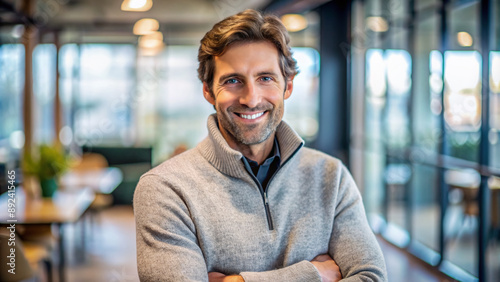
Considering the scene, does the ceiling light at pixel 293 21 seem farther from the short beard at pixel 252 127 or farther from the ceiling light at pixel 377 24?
the short beard at pixel 252 127

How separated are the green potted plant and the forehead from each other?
3055mm

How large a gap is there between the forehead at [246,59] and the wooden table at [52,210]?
2.55m

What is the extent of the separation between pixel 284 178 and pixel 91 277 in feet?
11.9

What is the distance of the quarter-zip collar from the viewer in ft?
4.93

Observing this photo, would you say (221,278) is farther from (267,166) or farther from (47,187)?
(47,187)

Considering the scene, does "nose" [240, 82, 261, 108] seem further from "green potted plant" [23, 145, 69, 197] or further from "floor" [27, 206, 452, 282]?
"green potted plant" [23, 145, 69, 197]

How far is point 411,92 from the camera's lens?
17.0 feet

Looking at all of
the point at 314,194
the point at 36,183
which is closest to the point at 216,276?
the point at 314,194

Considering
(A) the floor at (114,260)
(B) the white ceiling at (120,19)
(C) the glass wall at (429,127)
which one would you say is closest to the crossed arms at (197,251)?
(C) the glass wall at (429,127)

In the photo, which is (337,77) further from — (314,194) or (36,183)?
(314,194)

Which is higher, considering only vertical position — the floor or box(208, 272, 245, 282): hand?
box(208, 272, 245, 282): hand

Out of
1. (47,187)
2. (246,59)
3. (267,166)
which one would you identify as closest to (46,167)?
(47,187)

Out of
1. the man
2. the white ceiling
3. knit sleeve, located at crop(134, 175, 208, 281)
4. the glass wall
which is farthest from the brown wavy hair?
the white ceiling

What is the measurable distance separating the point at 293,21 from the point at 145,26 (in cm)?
294
